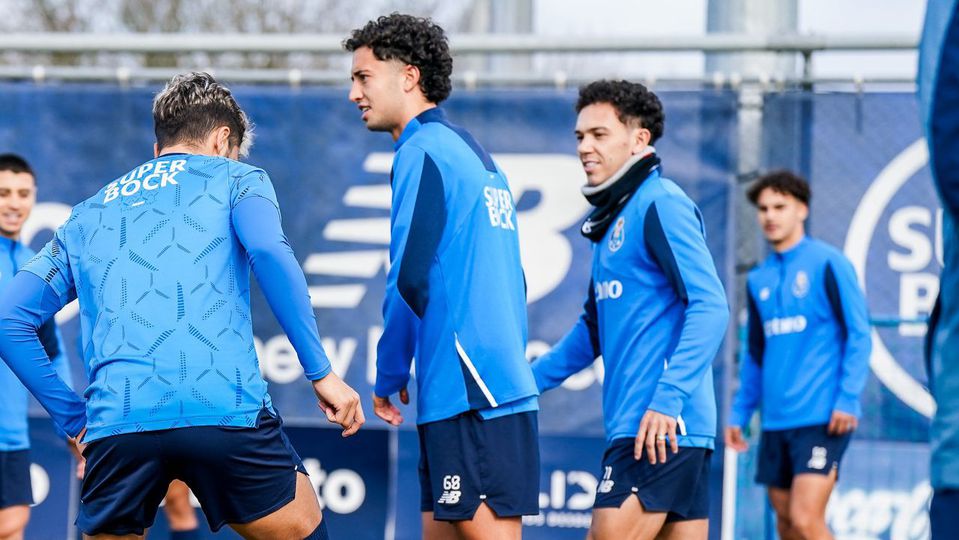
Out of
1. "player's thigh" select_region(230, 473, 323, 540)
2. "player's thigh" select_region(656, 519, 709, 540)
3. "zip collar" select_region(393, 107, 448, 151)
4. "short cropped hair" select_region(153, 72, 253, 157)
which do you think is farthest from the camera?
"player's thigh" select_region(656, 519, 709, 540)

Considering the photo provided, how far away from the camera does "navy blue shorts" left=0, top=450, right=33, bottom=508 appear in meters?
6.05

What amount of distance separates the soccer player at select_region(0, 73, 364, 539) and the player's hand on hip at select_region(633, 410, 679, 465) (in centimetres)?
113

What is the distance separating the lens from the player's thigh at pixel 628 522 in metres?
4.35

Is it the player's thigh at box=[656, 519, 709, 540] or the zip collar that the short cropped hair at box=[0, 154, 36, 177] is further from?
the player's thigh at box=[656, 519, 709, 540]

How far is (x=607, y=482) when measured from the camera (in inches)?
175

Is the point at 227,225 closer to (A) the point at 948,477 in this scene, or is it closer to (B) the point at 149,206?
(B) the point at 149,206

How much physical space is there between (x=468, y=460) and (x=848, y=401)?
3.37m

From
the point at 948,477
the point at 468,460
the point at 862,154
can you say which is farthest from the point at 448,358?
the point at 862,154

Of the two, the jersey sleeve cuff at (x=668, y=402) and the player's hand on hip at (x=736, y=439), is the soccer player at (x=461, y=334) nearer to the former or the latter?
the jersey sleeve cuff at (x=668, y=402)

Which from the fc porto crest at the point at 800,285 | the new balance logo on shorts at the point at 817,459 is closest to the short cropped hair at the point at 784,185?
the fc porto crest at the point at 800,285

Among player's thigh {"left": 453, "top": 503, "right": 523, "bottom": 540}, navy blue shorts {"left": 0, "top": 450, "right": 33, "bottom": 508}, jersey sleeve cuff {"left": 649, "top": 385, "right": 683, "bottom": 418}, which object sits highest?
jersey sleeve cuff {"left": 649, "top": 385, "right": 683, "bottom": 418}

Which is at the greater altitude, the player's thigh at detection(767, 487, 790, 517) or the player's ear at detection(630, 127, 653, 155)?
the player's ear at detection(630, 127, 653, 155)

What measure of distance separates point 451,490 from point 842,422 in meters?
3.37

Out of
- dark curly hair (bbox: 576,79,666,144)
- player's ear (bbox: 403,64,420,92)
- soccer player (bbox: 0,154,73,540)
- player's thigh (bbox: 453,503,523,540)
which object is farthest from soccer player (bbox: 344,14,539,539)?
soccer player (bbox: 0,154,73,540)
